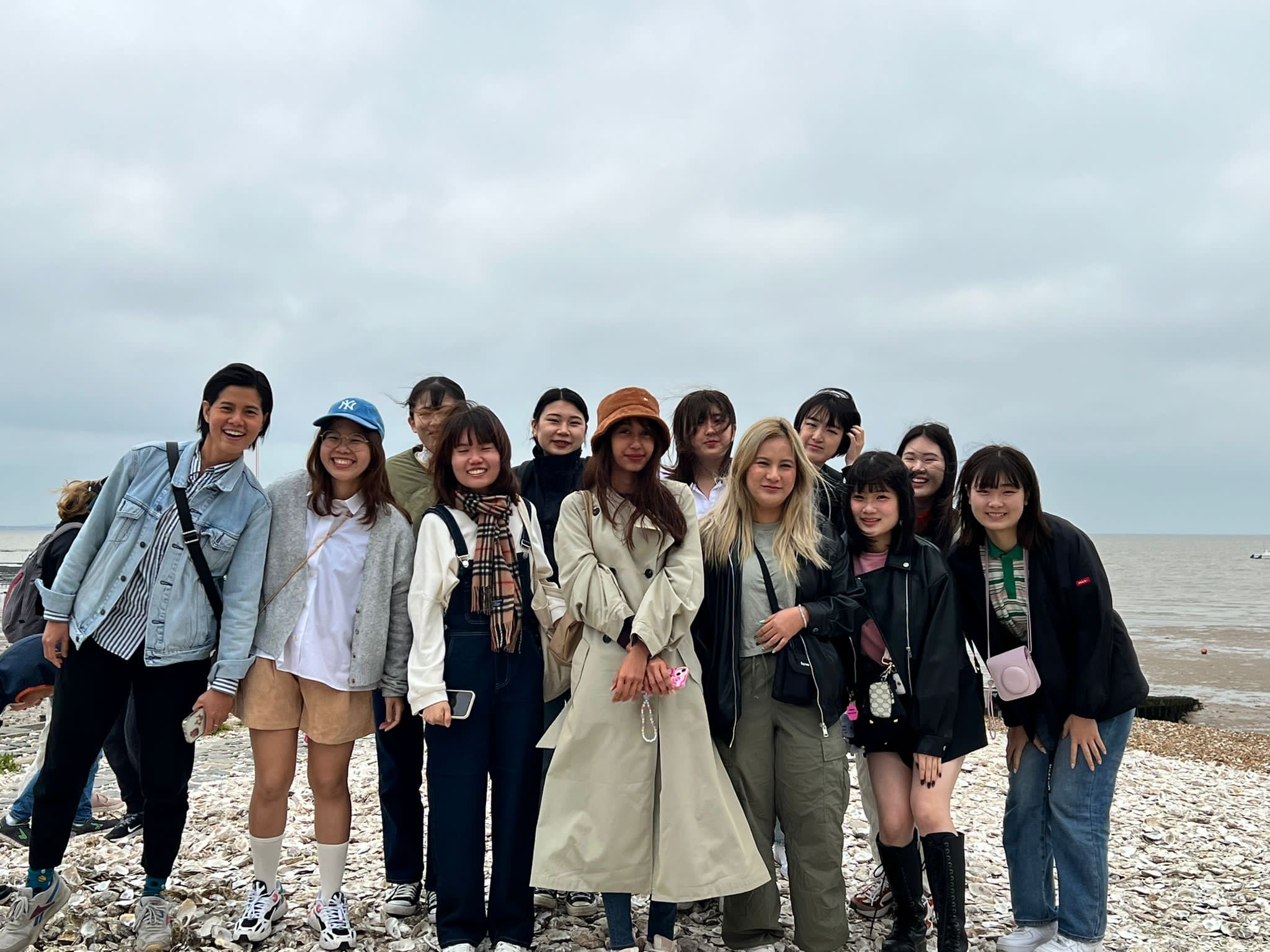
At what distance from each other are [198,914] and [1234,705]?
2139 centimetres

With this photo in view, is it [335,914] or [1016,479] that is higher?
[1016,479]

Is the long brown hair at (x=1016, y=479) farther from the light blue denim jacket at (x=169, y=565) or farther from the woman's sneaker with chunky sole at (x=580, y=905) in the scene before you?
the light blue denim jacket at (x=169, y=565)

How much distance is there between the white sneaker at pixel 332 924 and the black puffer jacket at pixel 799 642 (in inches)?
87.5

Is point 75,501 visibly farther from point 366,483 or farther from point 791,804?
point 791,804

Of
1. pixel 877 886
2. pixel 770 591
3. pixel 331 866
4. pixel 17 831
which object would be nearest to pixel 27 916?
pixel 331 866

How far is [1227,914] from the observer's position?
5.39 metres

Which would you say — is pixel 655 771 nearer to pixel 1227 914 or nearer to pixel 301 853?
pixel 301 853

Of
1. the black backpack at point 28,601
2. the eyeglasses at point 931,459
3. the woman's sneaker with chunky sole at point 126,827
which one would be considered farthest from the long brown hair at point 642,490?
the woman's sneaker with chunky sole at point 126,827

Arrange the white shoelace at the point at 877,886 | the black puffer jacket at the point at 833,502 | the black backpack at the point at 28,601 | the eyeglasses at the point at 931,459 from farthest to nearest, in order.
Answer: the black backpack at the point at 28,601 → the eyeglasses at the point at 931,459 → the white shoelace at the point at 877,886 → the black puffer jacket at the point at 833,502

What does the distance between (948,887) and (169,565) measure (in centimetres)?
427

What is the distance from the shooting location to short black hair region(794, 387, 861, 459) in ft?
17.4

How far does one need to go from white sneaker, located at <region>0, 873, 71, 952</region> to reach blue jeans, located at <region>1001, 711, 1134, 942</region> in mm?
5113

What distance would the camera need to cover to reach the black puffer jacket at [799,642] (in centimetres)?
406

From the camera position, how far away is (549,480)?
498 centimetres
